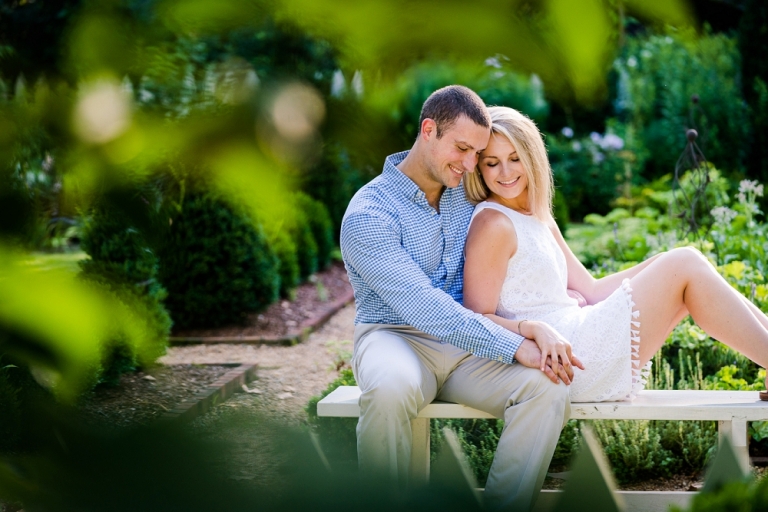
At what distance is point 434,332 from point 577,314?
547mm

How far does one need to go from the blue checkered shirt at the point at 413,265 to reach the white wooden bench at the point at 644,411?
0.26 m

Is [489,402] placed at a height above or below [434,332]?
below

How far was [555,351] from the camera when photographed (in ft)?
7.57

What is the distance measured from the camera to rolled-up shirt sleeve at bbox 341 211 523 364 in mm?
2328

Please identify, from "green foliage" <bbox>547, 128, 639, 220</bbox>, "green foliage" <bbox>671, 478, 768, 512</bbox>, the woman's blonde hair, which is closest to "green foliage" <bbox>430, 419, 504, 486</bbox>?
the woman's blonde hair

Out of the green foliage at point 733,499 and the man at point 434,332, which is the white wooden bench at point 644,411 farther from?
the green foliage at point 733,499

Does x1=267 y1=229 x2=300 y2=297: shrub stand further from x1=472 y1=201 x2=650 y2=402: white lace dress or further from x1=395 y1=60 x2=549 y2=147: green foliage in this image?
x1=395 y1=60 x2=549 y2=147: green foliage

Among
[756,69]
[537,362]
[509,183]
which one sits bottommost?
[537,362]

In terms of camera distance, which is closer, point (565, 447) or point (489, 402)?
point (489, 402)

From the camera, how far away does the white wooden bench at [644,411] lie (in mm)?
2414

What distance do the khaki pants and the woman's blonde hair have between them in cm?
58

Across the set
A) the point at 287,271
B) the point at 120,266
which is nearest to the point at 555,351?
the point at 120,266

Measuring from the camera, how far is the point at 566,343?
7.65 feet

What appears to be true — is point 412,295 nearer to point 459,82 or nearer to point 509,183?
point 509,183
